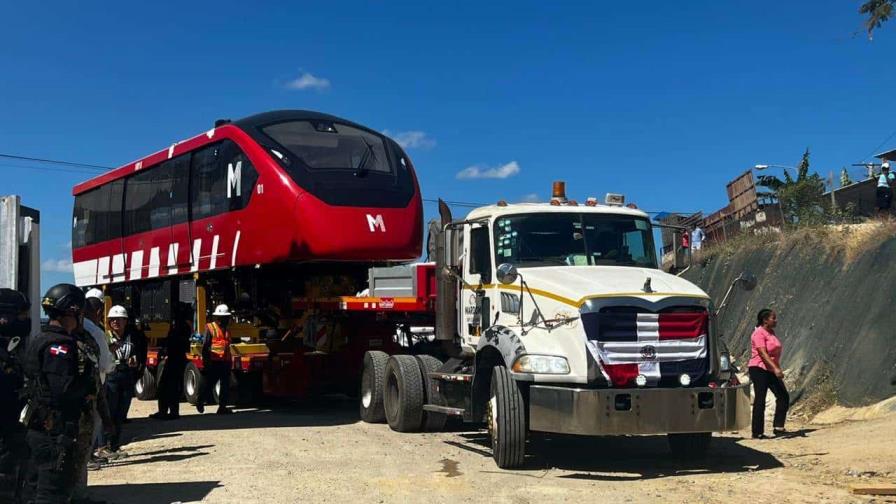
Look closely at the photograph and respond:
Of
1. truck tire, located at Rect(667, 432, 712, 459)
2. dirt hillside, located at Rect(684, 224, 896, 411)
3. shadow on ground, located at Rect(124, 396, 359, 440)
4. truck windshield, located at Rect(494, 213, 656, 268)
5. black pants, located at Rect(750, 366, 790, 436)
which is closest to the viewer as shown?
truck tire, located at Rect(667, 432, 712, 459)

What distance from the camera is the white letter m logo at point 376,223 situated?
13984mm

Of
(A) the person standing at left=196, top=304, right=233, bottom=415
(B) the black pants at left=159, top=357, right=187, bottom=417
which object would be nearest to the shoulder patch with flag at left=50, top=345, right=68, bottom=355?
(B) the black pants at left=159, top=357, right=187, bottom=417

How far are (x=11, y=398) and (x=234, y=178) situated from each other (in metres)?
8.79

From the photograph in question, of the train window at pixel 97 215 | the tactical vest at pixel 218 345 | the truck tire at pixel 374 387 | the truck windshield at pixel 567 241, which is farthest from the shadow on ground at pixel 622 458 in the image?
the train window at pixel 97 215

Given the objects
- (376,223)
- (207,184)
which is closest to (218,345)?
(207,184)

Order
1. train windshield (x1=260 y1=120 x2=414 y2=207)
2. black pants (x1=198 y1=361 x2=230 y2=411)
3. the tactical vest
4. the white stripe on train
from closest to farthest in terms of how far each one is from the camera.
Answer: train windshield (x1=260 y1=120 x2=414 y2=207), the tactical vest, black pants (x1=198 y1=361 x2=230 y2=411), the white stripe on train

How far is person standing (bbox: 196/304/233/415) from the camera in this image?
47.0ft

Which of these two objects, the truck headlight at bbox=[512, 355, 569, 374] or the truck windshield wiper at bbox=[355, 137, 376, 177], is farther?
the truck windshield wiper at bbox=[355, 137, 376, 177]

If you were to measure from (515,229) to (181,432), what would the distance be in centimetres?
577

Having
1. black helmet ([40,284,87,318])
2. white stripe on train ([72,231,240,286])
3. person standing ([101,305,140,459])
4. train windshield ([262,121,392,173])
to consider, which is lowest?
person standing ([101,305,140,459])

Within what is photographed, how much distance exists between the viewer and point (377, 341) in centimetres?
1453

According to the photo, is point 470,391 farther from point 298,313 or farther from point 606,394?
point 298,313

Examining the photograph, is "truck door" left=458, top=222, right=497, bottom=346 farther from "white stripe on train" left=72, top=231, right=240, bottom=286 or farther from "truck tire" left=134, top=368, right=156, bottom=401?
"truck tire" left=134, top=368, right=156, bottom=401

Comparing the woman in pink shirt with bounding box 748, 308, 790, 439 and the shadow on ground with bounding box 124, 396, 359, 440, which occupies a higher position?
the woman in pink shirt with bounding box 748, 308, 790, 439
